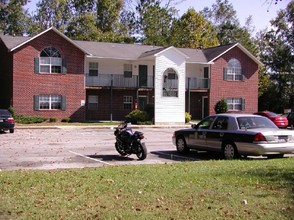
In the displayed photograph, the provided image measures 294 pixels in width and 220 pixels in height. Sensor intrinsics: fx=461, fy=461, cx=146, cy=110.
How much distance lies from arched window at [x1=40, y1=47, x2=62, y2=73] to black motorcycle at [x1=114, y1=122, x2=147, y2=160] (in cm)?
2314

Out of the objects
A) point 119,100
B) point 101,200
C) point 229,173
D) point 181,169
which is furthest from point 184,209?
point 119,100

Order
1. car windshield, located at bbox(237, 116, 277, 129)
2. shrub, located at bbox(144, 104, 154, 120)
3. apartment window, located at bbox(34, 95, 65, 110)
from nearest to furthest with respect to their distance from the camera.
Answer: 1. car windshield, located at bbox(237, 116, 277, 129)
2. apartment window, located at bbox(34, 95, 65, 110)
3. shrub, located at bbox(144, 104, 154, 120)

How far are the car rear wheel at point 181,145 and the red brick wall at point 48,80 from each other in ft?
73.7

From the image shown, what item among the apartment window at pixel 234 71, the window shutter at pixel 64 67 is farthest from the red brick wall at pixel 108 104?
the apartment window at pixel 234 71

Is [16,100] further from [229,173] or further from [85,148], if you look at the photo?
[229,173]

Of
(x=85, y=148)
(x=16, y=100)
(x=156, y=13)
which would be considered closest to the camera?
(x=85, y=148)

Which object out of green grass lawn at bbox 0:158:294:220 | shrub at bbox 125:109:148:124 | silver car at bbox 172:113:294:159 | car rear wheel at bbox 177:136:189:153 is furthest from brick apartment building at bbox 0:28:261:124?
green grass lawn at bbox 0:158:294:220

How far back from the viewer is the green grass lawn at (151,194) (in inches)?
260

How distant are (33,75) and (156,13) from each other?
2712 cm

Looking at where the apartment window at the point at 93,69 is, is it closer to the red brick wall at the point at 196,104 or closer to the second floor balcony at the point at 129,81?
Result: the second floor balcony at the point at 129,81

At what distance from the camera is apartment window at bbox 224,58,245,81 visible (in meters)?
45.9

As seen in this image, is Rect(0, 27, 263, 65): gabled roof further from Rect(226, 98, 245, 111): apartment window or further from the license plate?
the license plate

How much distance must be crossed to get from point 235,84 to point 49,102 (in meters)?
19.1

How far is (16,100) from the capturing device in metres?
36.4
